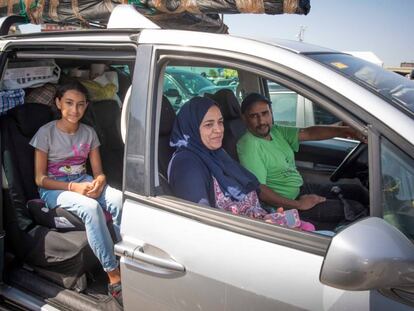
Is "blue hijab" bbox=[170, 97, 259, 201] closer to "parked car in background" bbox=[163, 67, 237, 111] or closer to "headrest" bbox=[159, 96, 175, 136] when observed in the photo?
"headrest" bbox=[159, 96, 175, 136]

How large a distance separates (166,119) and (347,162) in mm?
1578

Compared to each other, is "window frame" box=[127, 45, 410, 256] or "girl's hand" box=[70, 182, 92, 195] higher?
"window frame" box=[127, 45, 410, 256]

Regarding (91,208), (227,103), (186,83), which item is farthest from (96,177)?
(186,83)

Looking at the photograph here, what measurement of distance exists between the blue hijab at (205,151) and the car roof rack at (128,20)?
54cm

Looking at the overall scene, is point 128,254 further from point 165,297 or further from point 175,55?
point 175,55

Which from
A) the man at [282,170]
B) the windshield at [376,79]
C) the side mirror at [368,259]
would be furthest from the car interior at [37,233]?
the side mirror at [368,259]

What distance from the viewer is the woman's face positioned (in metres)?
2.23

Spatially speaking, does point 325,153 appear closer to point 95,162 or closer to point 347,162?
point 347,162

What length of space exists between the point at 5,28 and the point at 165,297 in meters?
2.19

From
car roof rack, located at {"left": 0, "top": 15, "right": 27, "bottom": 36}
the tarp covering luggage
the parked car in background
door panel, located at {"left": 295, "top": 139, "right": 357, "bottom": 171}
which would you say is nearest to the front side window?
the tarp covering luggage

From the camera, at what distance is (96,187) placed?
2574 millimetres

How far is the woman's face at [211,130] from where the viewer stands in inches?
87.8

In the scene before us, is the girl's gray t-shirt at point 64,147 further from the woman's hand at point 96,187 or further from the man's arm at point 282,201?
the man's arm at point 282,201

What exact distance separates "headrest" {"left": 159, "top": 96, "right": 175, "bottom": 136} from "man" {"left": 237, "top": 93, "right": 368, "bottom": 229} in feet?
1.98
